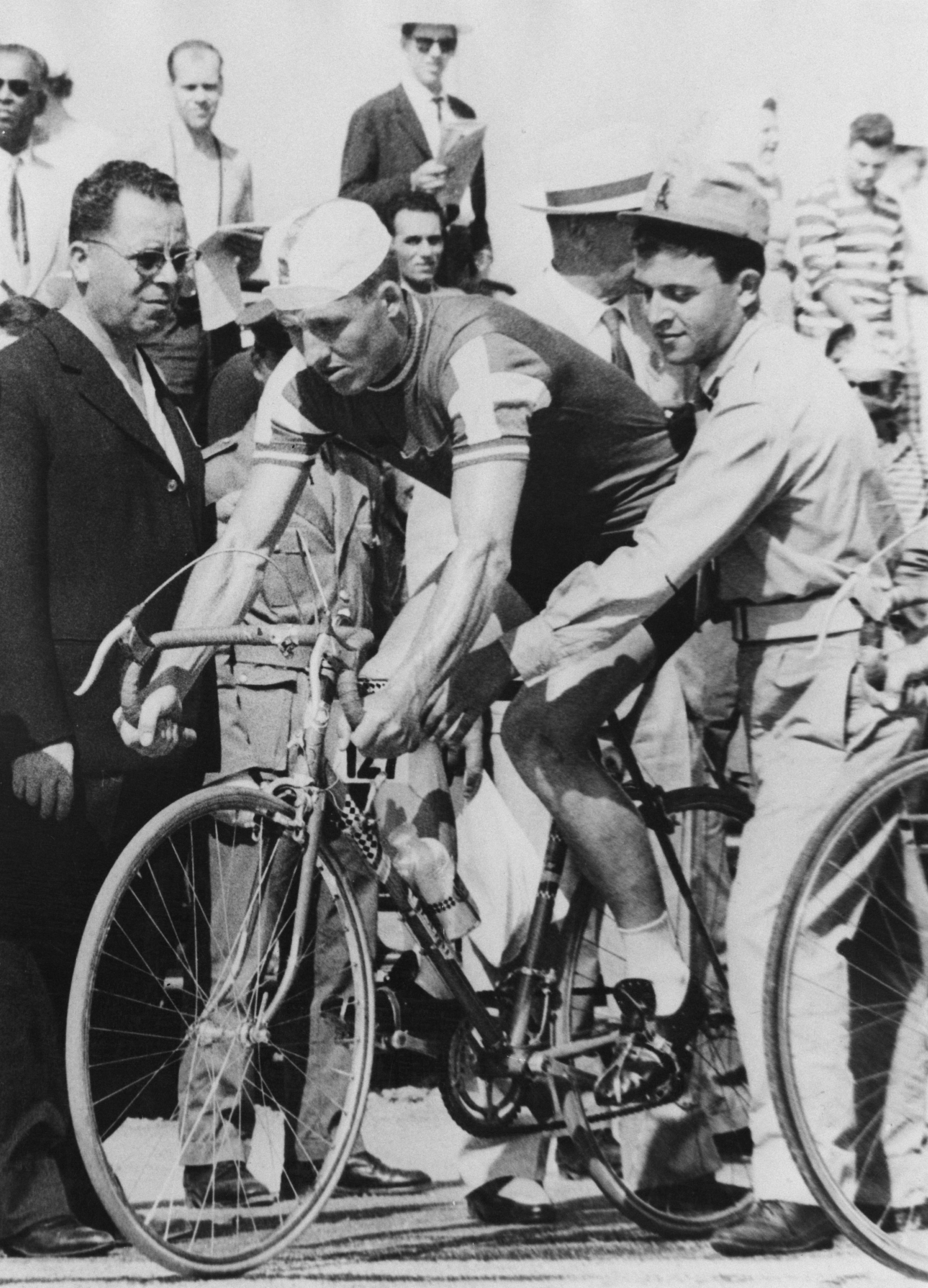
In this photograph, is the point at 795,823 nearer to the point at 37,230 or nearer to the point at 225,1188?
the point at 225,1188

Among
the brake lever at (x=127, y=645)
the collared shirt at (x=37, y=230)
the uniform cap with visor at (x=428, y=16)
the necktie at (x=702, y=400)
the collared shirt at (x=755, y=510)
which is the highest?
the uniform cap with visor at (x=428, y=16)

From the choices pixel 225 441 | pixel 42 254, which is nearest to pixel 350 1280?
pixel 225 441

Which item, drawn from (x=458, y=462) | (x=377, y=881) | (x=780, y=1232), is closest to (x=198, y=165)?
(x=458, y=462)

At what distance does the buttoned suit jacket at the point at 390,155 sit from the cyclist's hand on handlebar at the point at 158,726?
146 cm

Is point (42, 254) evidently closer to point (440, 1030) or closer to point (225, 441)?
point (225, 441)

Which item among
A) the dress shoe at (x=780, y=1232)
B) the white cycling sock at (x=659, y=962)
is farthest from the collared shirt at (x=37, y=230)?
the dress shoe at (x=780, y=1232)

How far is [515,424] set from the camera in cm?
379

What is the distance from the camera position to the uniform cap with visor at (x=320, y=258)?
3805mm

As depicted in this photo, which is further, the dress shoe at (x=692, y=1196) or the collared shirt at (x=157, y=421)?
the collared shirt at (x=157, y=421)

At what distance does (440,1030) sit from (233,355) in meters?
1.92

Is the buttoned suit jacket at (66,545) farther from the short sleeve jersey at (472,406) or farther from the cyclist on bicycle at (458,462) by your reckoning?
the short sleeve jersey at (472,406)

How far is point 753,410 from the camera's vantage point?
3867mm

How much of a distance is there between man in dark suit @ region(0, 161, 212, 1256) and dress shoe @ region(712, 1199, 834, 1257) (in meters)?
1.71

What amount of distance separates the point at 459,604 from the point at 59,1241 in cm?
194
